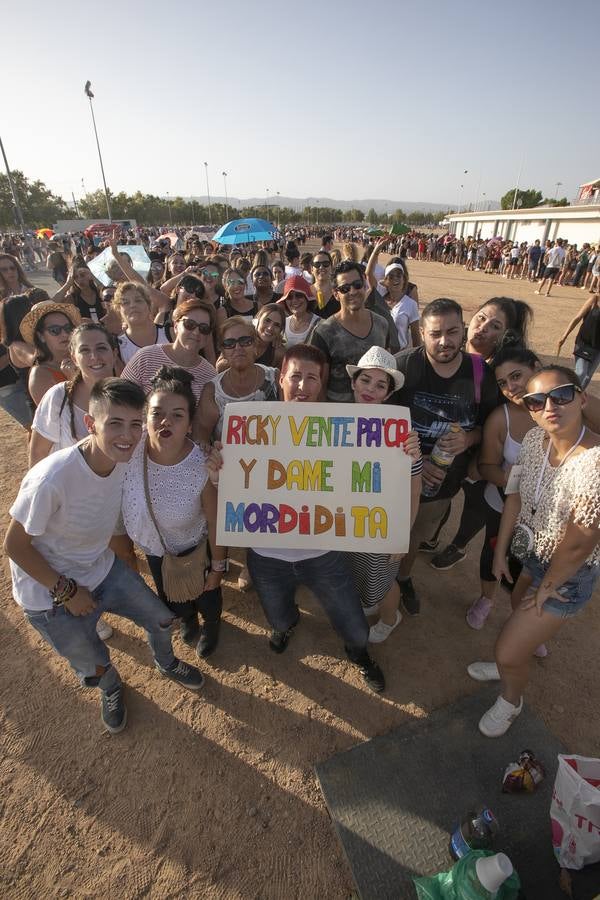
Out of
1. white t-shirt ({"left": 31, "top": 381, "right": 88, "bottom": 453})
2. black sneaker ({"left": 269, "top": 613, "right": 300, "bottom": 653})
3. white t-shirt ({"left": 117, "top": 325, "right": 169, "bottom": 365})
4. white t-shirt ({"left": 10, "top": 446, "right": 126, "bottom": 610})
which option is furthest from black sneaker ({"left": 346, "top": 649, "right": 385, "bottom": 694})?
white t-shirt ({"left": 117, "top": 325, "right": 169, "bottom": 365})

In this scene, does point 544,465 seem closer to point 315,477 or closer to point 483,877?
point 315,477

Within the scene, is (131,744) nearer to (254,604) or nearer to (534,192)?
(254,604)

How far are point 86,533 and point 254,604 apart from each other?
203 cm

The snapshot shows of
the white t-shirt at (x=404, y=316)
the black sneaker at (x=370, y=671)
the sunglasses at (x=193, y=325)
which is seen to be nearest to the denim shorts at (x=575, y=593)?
the black sneaker at (x=370, y=671)

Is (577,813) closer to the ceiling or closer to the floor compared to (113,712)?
closer to the ceiling

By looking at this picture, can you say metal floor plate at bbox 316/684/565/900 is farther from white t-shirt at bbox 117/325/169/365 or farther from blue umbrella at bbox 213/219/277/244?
blue umbrella at bbox 213/219/277/244

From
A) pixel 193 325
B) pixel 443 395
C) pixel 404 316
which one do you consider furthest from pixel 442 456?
pixel 404 316

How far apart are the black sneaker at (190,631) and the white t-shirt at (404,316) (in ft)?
17.9

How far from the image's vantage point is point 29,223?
2311 inches

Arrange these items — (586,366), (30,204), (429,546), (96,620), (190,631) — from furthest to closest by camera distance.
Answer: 1. (30,204)
2. (586,366)
3. (429,546)
4. (190,631)
5. (96,620)

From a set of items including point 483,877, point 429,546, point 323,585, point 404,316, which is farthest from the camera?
point 404,316

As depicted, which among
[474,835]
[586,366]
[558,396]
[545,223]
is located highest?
A: [545,223]

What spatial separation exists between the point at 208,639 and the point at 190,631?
0.80 feet

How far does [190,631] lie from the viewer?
3711mm
